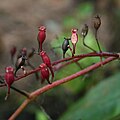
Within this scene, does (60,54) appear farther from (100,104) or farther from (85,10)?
(85,10)

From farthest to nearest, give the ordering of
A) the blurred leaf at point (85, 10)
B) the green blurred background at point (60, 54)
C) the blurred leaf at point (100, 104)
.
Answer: the blurred leaf at point (85, 10), the green blurred background at point (60, 54), the blurred leaf at point (100, 104)

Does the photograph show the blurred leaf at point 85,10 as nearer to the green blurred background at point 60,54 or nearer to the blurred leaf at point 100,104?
the green blurred background at point 60,54

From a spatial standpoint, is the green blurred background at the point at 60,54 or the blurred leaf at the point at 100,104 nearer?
the blurred leaf at the point at 100,104

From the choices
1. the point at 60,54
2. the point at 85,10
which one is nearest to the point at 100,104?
the point at 60,54

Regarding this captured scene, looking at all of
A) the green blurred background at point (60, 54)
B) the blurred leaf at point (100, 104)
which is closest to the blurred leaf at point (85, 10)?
the green blurred background at point (60, 54)

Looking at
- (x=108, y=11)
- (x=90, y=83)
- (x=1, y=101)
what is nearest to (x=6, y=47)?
(x=108, y=11)

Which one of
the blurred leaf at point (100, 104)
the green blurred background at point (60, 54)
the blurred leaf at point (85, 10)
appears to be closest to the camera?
the blurred leaf at point (100, 104)

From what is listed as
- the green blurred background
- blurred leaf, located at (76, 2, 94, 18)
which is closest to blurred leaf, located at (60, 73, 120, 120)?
the green blurred background

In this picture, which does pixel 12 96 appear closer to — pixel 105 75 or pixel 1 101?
pixel 1 101
